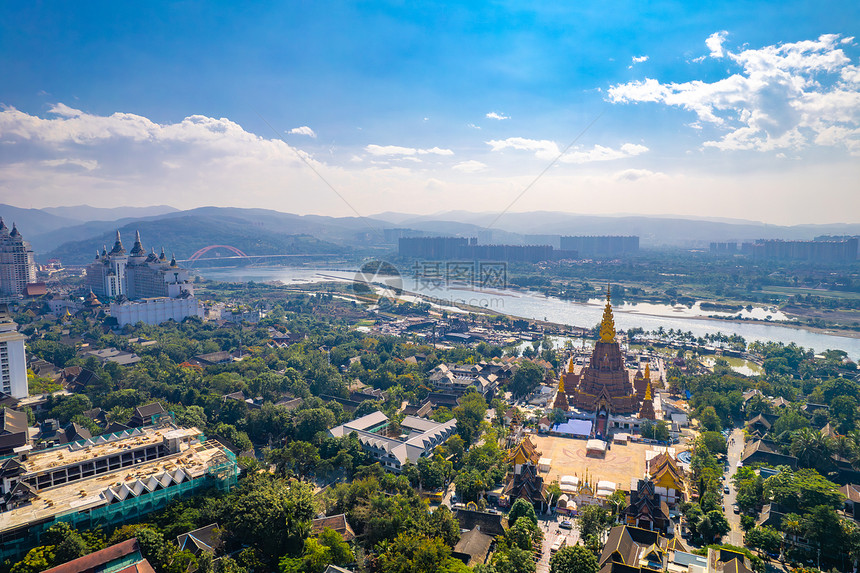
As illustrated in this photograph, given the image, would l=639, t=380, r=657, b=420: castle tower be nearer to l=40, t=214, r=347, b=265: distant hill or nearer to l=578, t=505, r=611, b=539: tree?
l=578, t=505, r=611, b=539: tree

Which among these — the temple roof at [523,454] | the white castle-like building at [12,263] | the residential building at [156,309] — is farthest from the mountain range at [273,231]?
the temple roof at [523,454]

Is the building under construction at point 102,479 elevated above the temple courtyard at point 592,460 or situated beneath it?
elevated above

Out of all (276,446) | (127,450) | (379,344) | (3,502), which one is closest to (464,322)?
(379,344)

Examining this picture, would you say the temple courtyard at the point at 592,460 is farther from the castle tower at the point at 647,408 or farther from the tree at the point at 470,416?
the tree at the point at 470,416

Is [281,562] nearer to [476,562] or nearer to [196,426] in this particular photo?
[476,562]

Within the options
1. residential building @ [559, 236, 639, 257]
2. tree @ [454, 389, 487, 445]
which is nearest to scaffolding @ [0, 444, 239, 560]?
tree @ [454, 389, 487, 445]

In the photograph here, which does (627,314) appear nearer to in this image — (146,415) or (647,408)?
(647,408)
